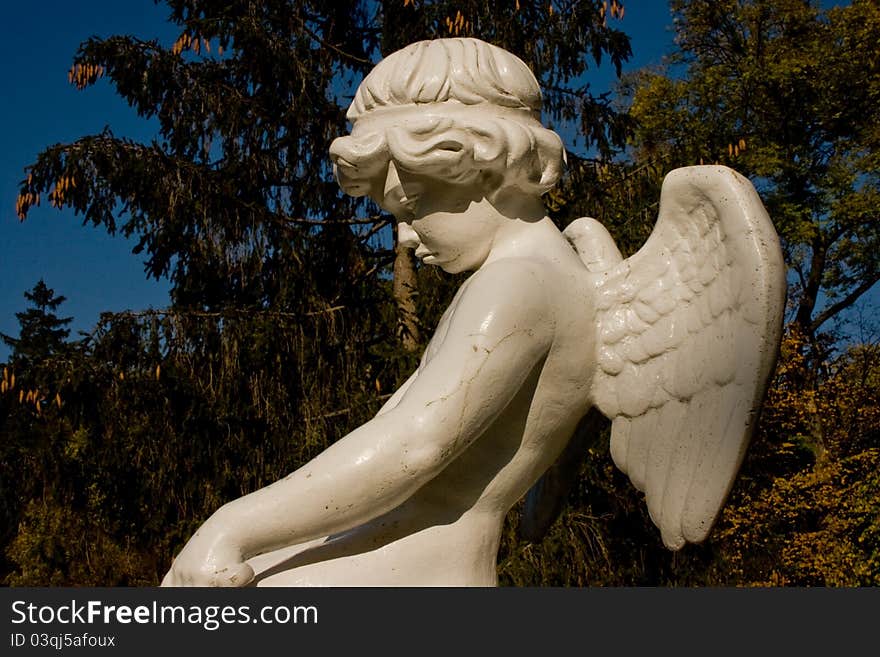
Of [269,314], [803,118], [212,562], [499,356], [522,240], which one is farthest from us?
[803,118]

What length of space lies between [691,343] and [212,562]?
3.18 feet

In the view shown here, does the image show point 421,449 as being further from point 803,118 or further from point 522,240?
point 803,118

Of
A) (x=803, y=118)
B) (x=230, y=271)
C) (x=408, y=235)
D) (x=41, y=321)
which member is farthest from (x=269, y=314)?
(x=41, y=321)

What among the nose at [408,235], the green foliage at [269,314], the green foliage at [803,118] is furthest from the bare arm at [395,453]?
the green foliage at [803,118]

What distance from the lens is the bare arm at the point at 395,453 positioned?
5.50 feet

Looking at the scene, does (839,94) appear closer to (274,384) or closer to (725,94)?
(725,94)

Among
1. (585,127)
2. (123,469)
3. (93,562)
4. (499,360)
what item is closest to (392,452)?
(499,360)

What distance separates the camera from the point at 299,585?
1820 millimetres

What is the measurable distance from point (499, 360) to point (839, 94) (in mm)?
12963

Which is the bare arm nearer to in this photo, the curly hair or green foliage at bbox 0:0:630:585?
the curly hair

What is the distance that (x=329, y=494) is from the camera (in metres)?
1.68

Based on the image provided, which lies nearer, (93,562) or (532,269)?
(532,269)

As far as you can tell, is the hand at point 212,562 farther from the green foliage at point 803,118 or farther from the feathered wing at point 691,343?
the green foliage at point 803,118

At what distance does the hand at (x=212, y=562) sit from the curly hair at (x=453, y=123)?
791 mm
